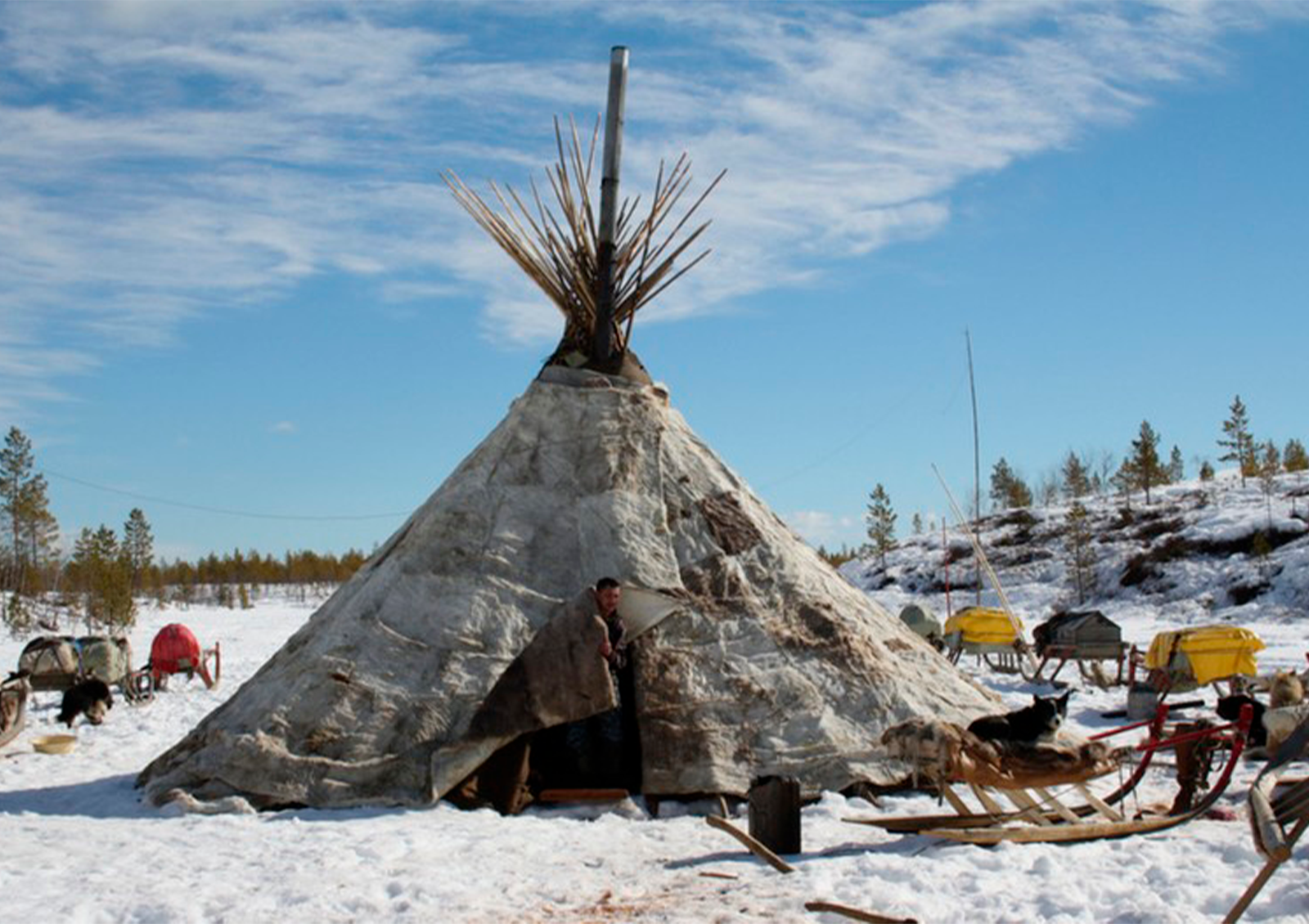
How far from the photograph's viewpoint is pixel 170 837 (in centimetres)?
639

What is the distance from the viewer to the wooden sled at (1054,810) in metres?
5.76

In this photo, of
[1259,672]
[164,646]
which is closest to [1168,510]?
[1259,672]

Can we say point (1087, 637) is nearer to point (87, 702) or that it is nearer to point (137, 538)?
point (87, 702)

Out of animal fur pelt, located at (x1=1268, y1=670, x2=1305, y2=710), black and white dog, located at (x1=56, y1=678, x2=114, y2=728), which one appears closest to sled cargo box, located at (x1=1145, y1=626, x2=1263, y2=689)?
animal fur pelt, located at (x1=1268, y1=670, x2=1305, y2=710)

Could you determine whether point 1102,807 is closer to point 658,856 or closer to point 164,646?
point 658,856

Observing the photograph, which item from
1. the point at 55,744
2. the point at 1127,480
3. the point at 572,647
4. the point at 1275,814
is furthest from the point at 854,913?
the point at 1127,480

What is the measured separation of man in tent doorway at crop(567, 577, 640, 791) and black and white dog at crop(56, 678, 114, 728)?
19.3 feet

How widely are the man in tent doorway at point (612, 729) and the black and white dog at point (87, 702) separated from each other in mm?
5880

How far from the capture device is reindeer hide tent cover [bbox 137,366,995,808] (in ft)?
23.0

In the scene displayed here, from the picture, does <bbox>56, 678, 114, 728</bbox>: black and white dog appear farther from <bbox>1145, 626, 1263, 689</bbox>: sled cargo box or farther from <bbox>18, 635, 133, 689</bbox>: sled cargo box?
<bbox>1145, 626, 1263, 689</bbox>: sled cargo box

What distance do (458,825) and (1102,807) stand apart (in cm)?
317

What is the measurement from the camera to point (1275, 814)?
3.98 m

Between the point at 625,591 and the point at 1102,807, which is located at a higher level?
the point at 625,591

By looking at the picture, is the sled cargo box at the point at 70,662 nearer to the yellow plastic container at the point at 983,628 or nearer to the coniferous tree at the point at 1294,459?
the yellow plastic container at the point at 983,628
